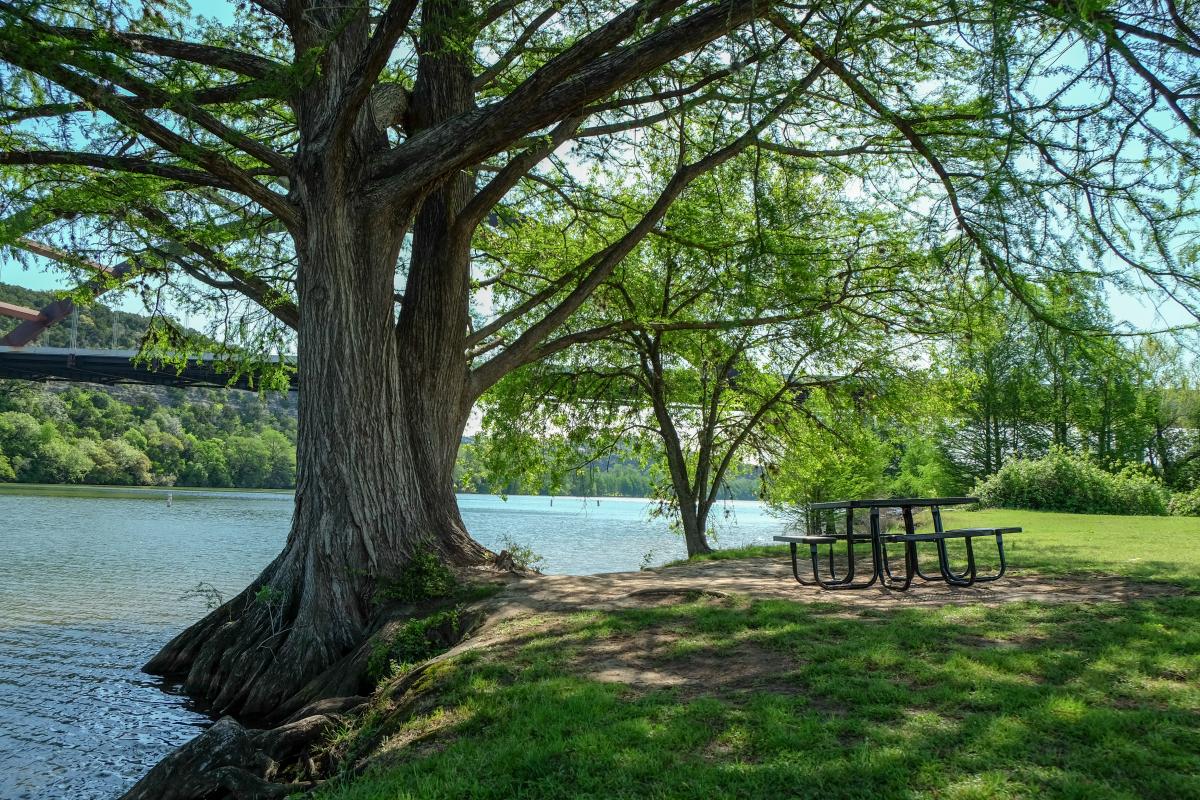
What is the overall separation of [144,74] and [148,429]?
7793 centimetres

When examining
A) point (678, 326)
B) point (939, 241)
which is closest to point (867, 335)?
point (678, 326)

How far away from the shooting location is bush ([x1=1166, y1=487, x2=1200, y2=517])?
21.8m

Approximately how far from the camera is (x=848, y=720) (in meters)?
3.87

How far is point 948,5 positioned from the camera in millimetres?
5801

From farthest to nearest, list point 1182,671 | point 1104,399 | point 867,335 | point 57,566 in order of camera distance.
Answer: point 57,566 < point 867,335 < point 1104,399 < point 1182,671

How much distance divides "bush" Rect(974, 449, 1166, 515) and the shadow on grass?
19421 millimetres

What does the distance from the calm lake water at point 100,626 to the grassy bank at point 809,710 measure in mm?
2857

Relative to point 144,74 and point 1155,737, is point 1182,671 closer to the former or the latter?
point 1155,737

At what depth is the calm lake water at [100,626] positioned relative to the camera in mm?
6527

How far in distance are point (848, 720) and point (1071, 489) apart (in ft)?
78.7

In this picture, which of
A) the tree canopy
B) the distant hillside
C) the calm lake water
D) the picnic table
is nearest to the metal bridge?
the calm lake water

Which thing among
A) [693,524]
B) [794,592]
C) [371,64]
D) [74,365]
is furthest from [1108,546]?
[74,365]

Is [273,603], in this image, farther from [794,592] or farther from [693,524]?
[693,524]

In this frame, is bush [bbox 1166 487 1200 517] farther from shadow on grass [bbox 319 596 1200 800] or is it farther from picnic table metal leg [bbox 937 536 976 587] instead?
shadow on grass [bbox 319 596 1200 800]
